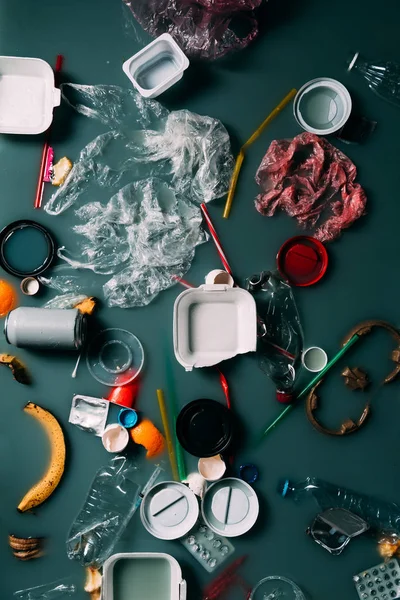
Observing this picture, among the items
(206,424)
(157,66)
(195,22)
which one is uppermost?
(195,22)

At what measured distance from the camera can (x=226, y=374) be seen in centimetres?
225

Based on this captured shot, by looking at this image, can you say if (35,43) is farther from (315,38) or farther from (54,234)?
(315,38)

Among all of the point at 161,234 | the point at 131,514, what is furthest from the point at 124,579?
the point at 161,234

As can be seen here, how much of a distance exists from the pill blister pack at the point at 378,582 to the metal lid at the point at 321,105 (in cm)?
155

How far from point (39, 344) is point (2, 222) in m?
0.46

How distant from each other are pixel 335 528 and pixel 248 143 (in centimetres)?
137

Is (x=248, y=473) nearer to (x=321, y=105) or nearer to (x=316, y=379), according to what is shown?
(x=316, y=379)

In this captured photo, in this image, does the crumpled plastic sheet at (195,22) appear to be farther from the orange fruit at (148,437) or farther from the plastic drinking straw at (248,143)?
the orange fruit at (148,437)

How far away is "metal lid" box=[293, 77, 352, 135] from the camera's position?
7.60 ft

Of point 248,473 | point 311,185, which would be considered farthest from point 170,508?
point 311,185

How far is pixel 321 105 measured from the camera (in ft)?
7.73

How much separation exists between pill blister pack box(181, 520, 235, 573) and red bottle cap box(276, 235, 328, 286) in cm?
91

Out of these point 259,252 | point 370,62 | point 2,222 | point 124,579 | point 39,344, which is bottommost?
point 124,579

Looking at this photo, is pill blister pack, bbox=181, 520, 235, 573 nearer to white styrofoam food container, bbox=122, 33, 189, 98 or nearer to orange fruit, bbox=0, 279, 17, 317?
orange fruit, bbox=0, 279, 17, 317
